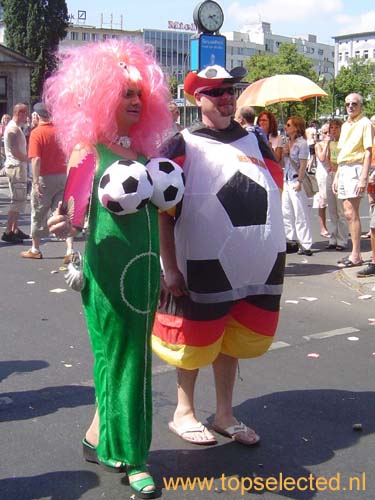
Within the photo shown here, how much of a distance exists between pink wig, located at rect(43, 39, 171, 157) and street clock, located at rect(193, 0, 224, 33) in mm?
8934

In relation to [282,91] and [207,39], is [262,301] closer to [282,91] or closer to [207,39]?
[282,91]

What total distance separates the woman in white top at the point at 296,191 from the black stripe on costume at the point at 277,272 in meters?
5.73

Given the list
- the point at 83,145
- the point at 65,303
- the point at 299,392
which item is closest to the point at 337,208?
the point at 65,303

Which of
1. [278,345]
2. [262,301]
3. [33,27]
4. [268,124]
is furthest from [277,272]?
[33,27]

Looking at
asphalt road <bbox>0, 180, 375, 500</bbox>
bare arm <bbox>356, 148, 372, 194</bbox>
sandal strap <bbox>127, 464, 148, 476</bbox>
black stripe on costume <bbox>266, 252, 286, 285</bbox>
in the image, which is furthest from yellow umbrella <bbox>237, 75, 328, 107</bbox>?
sandal strap <bbox>127, 464, 148, 476</bbox>

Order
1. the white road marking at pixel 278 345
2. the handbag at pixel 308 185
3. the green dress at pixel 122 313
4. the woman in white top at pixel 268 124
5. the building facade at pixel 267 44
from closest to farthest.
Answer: the green dress at pixel 122 313 < the white road marking at pixel 278 345 < the woman in white top at pixel 268 124 < the handbag at pixel 308 185 < the building facade at pixel 267 44

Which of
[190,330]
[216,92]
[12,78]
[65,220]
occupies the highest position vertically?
[12,78]

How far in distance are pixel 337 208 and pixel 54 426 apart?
6.73 meters

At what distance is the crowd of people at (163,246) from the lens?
3119 mm

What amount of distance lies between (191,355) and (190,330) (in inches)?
5.0

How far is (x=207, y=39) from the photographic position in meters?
11.3

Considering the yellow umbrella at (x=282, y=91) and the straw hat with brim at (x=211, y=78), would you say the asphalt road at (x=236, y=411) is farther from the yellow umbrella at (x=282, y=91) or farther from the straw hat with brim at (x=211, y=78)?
the yellow umbrella at (x=282, y=91)

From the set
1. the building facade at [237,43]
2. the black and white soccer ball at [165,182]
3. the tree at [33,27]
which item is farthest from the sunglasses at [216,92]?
the building facade at [237,43]

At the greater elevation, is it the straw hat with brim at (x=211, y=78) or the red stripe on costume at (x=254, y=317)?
the straw hat with brim at (x=211, y=78)
